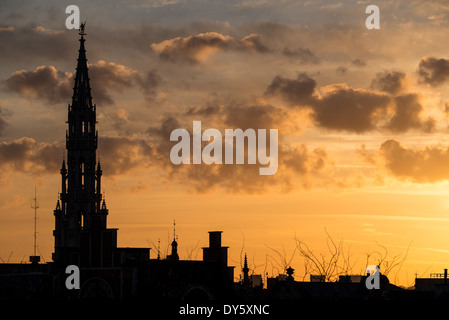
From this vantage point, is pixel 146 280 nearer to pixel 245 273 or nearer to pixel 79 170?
pixel 245 273

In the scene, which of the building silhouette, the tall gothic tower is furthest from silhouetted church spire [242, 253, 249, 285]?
the tall gothic tower

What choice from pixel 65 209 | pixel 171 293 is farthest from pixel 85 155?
pixel 171 293

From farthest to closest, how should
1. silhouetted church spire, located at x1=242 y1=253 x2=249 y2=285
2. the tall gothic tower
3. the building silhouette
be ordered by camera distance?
1. the tall gothic tower
2. silhouetted church spire, located at x1=242 y1=253 x2=249 y2=285
3. the building silhouette

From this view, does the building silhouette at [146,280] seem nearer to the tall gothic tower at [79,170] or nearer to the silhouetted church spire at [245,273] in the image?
the silhouetted church spire at [245,273]

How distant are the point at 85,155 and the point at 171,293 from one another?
228 ft

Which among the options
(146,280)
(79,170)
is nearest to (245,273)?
(146,280)

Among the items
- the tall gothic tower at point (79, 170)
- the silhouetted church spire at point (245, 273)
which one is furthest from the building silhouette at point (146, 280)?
the tall gothic tower at point (79, 170)

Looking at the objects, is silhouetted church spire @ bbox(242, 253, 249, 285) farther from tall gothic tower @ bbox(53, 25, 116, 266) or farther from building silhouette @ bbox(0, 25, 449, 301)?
tall gothic tower @ bbox(53, 25, 116, 266)

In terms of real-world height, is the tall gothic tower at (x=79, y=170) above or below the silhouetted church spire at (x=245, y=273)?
above

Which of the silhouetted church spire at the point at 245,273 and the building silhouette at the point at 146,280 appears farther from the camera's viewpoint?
the silhouetted church spire at the point at 245,273

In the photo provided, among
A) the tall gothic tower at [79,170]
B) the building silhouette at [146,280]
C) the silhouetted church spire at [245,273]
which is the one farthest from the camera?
the tall gothic tower at [79,170]

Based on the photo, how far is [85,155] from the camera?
471 feet
